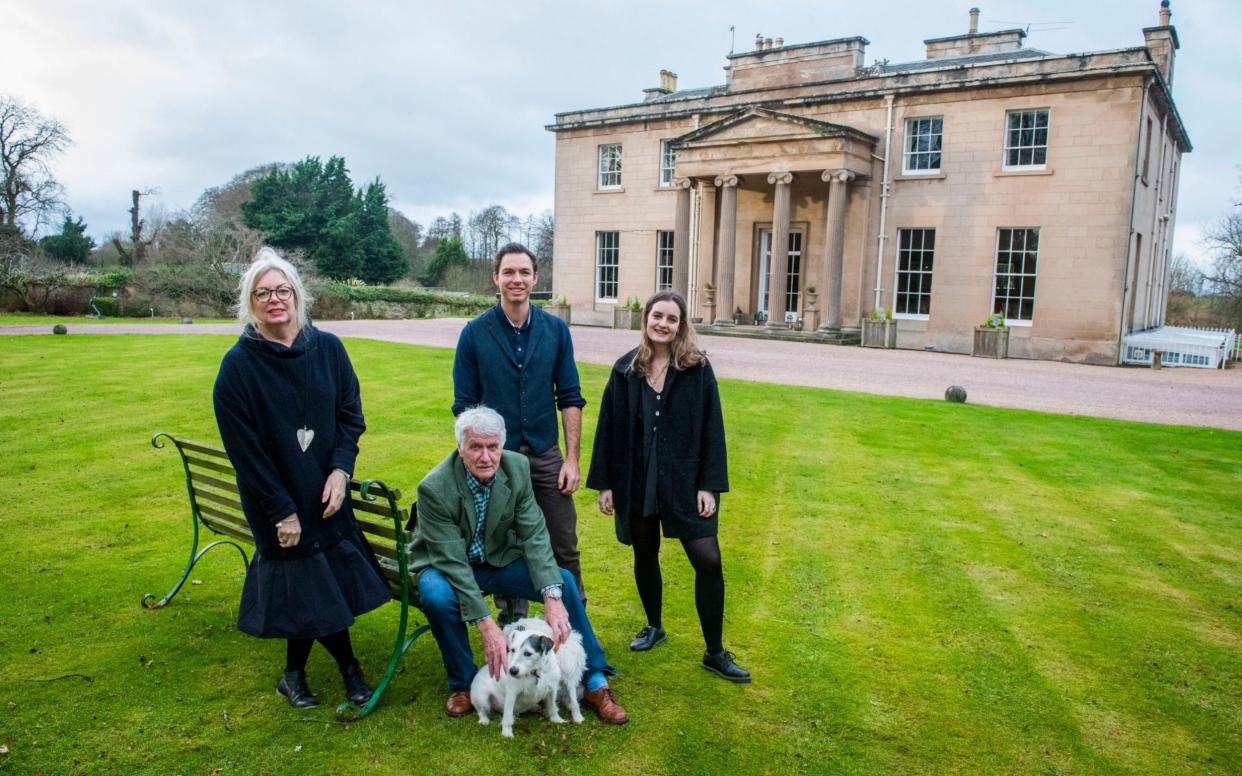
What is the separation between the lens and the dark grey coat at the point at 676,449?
163 inches

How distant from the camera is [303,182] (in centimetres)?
4616

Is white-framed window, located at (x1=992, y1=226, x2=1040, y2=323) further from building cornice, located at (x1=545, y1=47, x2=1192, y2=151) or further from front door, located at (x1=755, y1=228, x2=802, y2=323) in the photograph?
front door, located at (x1=755, y1=228, x2=802, y2=323)

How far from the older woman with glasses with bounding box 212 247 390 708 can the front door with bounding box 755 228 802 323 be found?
2343 cm

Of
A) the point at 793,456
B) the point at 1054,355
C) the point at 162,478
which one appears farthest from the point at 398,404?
the point at 1054,355

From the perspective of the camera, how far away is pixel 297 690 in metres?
3.74

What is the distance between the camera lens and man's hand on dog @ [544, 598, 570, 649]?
358 centimetres

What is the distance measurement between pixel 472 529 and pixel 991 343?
2110 cm

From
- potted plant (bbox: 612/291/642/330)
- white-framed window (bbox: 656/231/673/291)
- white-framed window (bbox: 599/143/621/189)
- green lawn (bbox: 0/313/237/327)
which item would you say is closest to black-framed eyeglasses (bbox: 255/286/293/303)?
green lawn (bbox: 0/313/237/327)

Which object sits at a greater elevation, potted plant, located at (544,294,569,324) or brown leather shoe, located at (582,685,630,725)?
potted plant, located at (544,294,569,324)

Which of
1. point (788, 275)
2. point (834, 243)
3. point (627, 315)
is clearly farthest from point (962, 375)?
point (627, 315)

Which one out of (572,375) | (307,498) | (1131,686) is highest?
(572,375)

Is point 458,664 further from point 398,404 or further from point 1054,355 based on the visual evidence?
point 1054,355

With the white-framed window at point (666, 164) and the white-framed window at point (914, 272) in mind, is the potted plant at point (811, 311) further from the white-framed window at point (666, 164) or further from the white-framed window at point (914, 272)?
the white-framed window at point (666, 164)

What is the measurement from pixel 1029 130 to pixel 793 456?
1759cm
